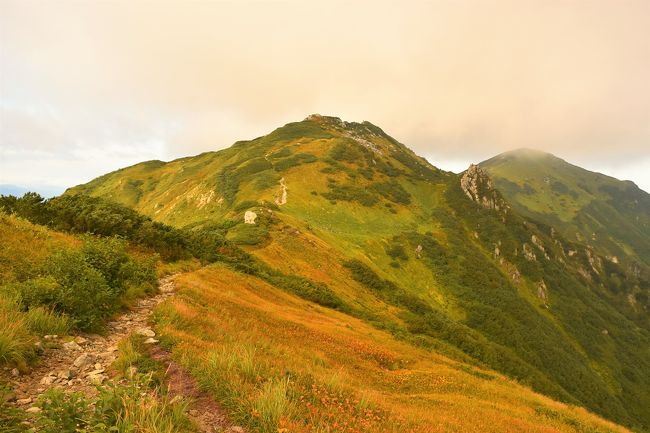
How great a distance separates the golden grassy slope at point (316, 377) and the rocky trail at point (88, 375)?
0.31 meters

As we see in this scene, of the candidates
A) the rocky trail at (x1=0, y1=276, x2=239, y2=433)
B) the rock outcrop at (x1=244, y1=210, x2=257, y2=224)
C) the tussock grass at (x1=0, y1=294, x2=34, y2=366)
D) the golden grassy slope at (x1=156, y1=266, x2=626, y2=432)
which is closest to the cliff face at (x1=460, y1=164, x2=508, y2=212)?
the rock outcrop at (x1=244, y1=210, x2=257, y2=224)

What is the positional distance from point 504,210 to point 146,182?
118 meters

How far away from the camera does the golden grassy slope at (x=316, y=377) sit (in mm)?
7391

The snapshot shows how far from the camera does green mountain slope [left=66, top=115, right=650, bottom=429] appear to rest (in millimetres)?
45312

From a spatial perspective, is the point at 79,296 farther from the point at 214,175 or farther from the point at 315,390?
the point at 214,175

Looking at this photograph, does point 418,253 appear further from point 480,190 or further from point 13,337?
point 13,337

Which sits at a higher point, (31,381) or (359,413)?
(31,381)

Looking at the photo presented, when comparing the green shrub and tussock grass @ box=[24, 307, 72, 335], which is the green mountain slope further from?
tussock grass @ box=[24, 307, 72, 335]

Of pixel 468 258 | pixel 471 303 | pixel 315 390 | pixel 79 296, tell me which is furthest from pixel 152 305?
pixel 468 258

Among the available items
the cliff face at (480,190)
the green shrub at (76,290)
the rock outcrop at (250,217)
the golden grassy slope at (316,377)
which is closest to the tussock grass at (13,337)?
the green shrub at (76,290)

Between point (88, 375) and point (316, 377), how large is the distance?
208 inches

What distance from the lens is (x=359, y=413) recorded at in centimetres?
798

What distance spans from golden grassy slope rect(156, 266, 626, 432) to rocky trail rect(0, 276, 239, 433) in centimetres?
31

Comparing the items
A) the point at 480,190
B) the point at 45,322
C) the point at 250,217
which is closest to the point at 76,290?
the point at 45,322
